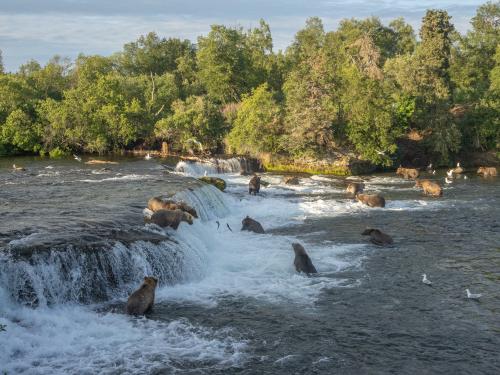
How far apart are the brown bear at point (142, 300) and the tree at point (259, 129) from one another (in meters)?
31.1

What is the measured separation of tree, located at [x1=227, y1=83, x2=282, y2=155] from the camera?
4597 cm

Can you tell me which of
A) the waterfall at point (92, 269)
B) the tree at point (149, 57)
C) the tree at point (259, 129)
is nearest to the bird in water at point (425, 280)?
the waterfall at point (92, 269)

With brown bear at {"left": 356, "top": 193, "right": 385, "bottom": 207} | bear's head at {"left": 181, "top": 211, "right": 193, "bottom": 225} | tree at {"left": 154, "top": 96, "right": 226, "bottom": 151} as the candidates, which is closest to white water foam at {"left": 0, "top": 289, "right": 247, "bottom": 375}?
bear's head at {"left": 181, "top": 211, "right": 193, "bottom": 225}

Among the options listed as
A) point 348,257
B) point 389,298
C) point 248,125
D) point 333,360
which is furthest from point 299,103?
point 333,360

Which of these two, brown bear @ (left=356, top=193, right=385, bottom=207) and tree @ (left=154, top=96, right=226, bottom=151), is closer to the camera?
brown bear @ (left=356, top=193, right=385, bottom=207)

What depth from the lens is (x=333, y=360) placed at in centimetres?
1285

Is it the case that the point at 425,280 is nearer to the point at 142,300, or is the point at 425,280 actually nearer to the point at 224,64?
the point at 142,300

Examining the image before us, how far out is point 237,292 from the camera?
57.3 ft

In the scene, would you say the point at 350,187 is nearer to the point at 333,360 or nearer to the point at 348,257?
the point at 348,257

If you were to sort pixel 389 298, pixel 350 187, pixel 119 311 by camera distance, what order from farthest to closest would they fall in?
pixel 350 187
pixel 389 298
pixel 119 311

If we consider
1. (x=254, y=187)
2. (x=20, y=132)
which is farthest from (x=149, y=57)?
(x=254, y=187)

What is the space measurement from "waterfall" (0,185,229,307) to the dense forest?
25.9 m

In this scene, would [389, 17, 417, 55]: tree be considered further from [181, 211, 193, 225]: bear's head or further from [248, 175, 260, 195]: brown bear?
[181, 211, 193, 225]: bear's head

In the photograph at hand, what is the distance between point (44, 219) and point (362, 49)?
134 feet
